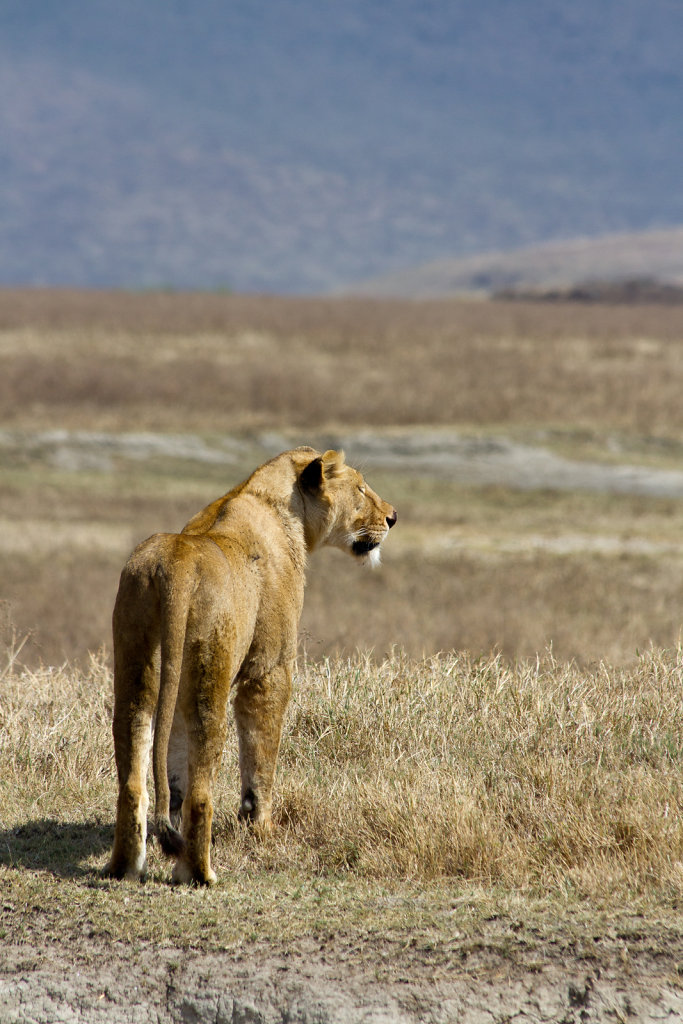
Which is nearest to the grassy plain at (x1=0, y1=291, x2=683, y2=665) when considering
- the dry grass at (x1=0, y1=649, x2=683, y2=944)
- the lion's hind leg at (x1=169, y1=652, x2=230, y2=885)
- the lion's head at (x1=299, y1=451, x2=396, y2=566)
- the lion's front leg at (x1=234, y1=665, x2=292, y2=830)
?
the dry grass at (x1=0, y1=649, x2=683, y2=944)

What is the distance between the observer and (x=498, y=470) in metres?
33.7

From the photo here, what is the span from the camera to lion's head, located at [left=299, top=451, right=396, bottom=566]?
5.93 metres

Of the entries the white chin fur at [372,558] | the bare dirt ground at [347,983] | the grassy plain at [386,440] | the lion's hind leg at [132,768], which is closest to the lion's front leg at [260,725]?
the lion's hind leg at [132,768]

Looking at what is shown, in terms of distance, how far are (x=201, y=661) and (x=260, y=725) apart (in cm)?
77

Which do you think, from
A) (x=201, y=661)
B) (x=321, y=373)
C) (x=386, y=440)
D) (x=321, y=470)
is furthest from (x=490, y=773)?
(x=321, y=373)

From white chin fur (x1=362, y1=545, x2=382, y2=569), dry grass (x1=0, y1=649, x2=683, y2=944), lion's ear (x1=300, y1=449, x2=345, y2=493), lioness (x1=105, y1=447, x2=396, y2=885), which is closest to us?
lioness (x1=105, y1=447, x2=396, y2=885)

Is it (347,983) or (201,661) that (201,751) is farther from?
(347,983)

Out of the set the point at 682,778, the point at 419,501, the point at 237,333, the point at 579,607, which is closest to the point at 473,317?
the point at 237,333

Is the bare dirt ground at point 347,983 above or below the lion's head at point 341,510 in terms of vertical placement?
below

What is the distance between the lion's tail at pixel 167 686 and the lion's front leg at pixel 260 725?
78 centimetres

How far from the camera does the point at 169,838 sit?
481 cm

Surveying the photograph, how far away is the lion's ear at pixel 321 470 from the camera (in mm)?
5879

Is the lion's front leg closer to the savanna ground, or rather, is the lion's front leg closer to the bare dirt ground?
the savanna ground

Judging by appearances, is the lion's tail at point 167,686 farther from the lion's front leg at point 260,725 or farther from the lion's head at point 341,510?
the lion's head at point 341,510
